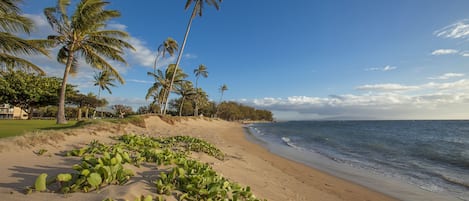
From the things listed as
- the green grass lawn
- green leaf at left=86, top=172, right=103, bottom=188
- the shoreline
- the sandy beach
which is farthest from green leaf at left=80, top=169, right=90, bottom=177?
the green grass lawn

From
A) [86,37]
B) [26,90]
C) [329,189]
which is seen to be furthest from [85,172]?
[26,90]

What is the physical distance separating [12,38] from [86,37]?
7.91 m

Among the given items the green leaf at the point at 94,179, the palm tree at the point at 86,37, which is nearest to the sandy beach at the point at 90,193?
the green leaf at the point at 94,179

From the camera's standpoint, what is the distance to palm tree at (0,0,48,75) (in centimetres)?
747

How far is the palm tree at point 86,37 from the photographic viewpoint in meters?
13.6

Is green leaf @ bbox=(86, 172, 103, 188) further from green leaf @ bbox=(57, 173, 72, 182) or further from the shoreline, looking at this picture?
the shoreline

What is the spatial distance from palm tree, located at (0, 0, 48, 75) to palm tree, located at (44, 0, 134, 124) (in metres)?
5.85

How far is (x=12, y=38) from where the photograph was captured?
7.44 meters

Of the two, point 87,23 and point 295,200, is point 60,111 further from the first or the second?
point 295,200

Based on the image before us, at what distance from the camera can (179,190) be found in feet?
10.8

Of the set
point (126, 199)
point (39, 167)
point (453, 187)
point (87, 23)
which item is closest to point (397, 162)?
point (453, 187)

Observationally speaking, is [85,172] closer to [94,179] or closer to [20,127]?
[94,179]

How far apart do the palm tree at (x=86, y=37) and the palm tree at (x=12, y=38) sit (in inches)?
230

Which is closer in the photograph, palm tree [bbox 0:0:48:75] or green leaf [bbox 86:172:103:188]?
green leaf [bbox 86:172:103:188]
